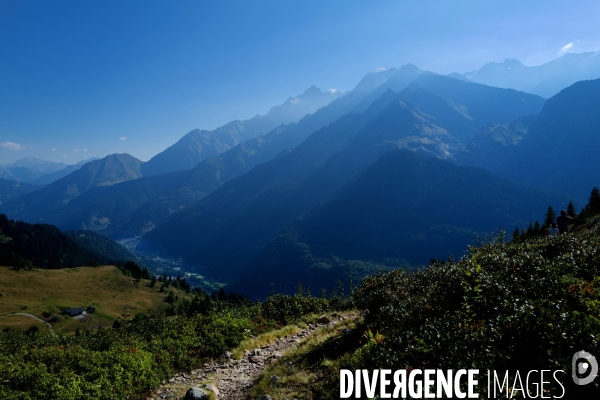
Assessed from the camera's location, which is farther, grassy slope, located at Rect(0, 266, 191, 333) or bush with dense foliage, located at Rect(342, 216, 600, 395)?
grassy slope, located at Rect(0, 266, 191, 333)

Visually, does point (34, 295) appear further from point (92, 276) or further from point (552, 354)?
point (552, 354)

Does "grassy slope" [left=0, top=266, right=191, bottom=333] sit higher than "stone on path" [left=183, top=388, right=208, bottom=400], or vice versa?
"stone on path" [left=183, top=388, right=208, bottom=400]

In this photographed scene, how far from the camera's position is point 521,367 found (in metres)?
7.16

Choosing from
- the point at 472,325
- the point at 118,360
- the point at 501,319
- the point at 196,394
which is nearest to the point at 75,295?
the point at 118,360

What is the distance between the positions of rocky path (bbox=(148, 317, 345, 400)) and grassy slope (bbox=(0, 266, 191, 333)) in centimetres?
7877

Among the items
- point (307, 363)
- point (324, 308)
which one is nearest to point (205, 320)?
point (307, 363)

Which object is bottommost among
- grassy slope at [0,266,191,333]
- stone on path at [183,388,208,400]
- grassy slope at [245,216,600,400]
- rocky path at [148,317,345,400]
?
grassy slope at [0,266,191,333]

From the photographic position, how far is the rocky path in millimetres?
12562

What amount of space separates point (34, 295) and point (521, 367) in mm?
127348

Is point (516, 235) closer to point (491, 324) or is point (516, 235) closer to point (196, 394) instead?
point (491, 324)

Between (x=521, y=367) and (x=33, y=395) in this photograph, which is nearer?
(x=521, y=367)

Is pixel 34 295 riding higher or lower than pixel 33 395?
lower

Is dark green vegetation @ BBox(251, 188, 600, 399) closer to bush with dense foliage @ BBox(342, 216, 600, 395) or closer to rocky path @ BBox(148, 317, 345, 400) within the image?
bush with dense foliage @ BBox(342, 216, 600, 395)

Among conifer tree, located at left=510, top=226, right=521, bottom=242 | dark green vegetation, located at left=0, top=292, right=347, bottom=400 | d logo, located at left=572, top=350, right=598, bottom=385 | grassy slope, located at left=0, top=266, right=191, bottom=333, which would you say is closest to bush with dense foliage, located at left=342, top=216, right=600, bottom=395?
d logo, located at left=572, top=350, right=598, bottom=385
